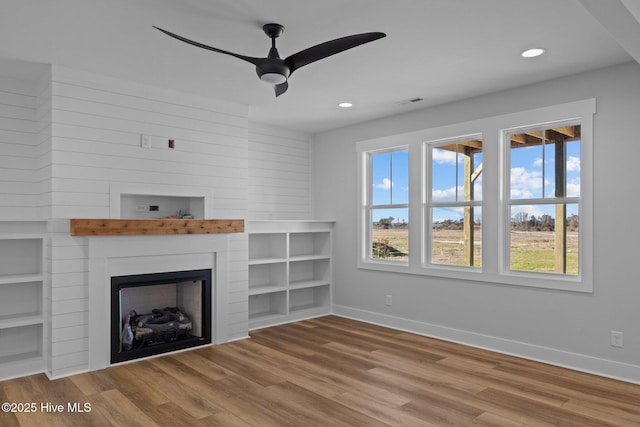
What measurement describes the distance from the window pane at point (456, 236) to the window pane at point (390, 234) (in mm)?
406

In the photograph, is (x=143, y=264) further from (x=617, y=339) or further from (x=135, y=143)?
(x=617, y=339)

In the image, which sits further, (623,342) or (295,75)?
(295,75)

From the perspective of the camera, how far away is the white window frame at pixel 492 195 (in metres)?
3.95

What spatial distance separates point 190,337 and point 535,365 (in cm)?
340

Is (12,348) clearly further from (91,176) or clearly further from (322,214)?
(322,214)

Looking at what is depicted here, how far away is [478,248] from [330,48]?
2.98 meters

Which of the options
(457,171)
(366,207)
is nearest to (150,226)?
(366,207)

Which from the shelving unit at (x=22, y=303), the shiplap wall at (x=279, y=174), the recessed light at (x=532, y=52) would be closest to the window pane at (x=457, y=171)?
the recessed light at (x=532, y=52)

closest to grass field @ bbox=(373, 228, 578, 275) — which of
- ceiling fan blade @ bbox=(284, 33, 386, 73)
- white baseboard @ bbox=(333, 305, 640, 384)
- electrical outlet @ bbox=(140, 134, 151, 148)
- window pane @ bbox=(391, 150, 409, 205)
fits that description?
window pane @ bbox=(391, 150, 409, 205)

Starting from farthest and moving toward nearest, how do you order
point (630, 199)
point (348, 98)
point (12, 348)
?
point (348, 98)
point (12, 348)
point (630, 199)

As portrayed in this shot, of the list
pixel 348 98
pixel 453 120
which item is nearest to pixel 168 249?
pixel 348 98

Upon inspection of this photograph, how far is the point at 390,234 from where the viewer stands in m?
5.78

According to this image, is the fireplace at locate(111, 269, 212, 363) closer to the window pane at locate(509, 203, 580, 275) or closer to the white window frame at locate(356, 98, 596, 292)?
the white window frame at locate(356, 98, 596, 292)

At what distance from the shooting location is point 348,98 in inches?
190
